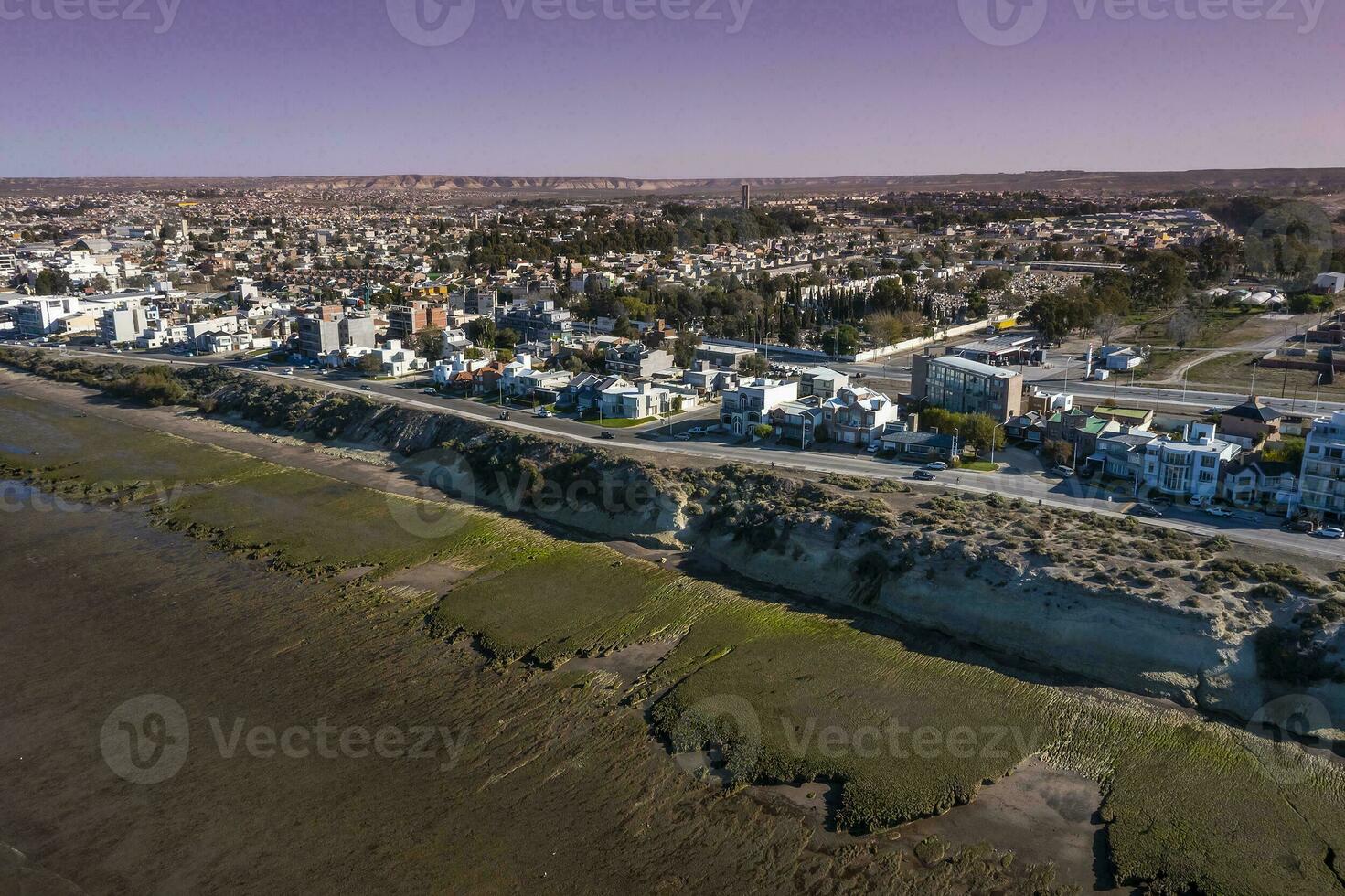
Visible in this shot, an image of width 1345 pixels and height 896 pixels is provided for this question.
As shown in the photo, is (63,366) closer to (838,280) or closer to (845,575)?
(845,575)

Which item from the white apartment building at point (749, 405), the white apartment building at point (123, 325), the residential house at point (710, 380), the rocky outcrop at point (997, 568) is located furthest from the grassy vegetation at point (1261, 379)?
the white apartment building at point (123, 325)

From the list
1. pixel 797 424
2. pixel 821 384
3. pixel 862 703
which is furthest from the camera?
pixel 821 384

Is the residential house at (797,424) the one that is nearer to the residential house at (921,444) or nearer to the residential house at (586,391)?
the residential house at (921,444)

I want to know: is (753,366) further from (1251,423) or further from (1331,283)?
(1331,283)

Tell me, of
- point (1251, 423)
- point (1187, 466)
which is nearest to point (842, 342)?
point (1251, 423)

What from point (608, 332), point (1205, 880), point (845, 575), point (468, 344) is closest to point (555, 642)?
point (845, 575)

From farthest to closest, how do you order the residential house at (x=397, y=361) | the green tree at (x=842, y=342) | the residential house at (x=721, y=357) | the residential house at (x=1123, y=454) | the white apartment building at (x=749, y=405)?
the green tree at (x=842, y=342)
the residential house at (x=397, y=361)
the residential house at (x=721, y=357)
the white apartment building at (x=749, y=405)
the residential house at (x=1123, y=454)
